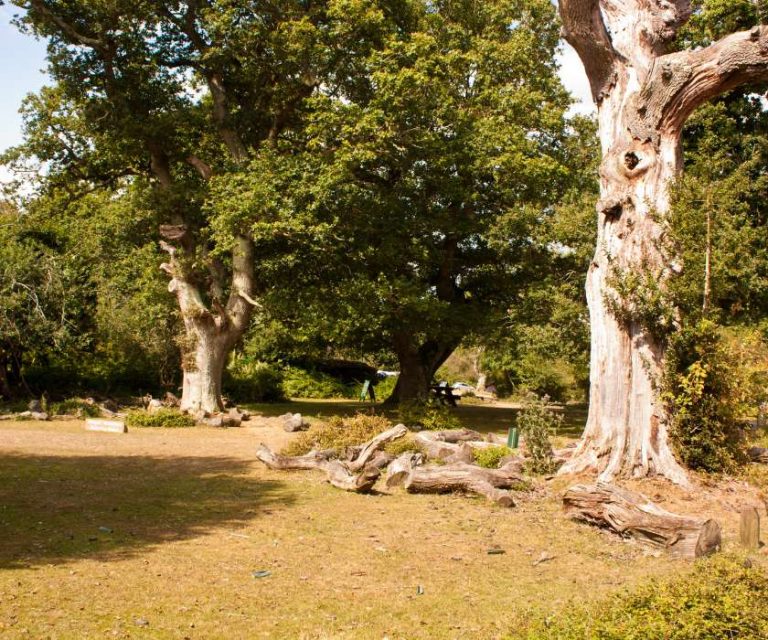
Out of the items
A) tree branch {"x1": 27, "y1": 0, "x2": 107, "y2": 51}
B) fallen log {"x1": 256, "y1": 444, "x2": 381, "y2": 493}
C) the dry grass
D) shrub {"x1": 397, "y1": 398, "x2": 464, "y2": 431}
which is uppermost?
tree branch {"x1": 27, "y1": 0, "x2": 107, "y2": 51}

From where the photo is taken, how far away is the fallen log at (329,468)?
39.8 ft

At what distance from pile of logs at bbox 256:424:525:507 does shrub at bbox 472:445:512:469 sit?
0.15 meters

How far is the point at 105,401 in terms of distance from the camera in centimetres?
2622

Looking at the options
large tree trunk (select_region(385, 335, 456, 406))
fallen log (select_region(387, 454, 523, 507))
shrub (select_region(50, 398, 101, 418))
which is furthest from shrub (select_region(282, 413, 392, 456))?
large tree trunk (select_region(385, 335, 456, 406))

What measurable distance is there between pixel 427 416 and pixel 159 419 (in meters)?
7.73

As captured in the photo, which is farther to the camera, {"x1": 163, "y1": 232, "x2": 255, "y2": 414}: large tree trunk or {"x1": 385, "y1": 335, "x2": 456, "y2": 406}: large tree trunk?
{"x1": 385, "y1": 335, "x2": 456, "y2": 406}: large tree trunk

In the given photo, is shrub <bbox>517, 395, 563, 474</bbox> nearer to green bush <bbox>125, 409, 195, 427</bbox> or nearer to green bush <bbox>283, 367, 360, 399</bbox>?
green bush <bbox>125, 409, 195, 427</bbox>

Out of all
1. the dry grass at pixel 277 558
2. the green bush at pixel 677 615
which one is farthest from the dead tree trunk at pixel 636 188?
the green bush at pixel 677 615

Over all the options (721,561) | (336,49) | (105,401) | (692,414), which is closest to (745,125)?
(336,49)

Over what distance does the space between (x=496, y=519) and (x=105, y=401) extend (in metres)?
19.3

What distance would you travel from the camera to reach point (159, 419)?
2152cm

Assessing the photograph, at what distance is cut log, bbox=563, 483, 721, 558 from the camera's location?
28.1 feet

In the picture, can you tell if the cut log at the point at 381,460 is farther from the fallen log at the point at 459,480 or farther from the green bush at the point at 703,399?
the green bush at the point at 703,399

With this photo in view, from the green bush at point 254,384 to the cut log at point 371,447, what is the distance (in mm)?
19230
